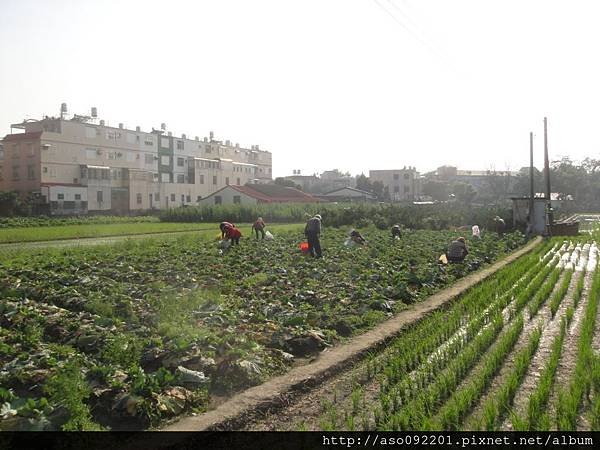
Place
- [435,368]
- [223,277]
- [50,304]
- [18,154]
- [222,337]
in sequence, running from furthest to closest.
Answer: [18,154] → [223,277] → [50,304] → [222,337] → [435,368]

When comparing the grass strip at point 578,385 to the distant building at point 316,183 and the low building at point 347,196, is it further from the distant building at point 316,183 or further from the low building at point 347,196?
the distant building at point 316,183

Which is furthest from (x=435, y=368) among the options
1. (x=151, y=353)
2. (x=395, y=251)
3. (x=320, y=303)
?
(x=395, y=251)

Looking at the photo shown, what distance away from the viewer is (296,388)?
5.20 metres

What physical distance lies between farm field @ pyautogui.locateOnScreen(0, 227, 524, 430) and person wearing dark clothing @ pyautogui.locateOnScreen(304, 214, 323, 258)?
119cm

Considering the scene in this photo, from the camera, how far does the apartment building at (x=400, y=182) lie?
10288 cm

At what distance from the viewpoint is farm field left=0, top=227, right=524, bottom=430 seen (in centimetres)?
453

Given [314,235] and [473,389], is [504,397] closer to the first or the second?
[473,389]

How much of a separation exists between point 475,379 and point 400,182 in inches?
4028

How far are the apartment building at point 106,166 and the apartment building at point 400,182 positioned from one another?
3529cm

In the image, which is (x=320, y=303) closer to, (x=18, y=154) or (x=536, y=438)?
(x=536, y=438)

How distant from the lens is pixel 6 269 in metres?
12.5

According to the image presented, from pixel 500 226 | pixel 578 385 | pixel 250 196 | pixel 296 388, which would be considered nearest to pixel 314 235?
pixel 296 388

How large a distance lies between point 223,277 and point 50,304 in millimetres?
4058

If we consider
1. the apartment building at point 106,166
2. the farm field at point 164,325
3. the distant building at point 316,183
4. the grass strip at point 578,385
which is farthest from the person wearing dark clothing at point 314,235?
the distant building at point 316,183
